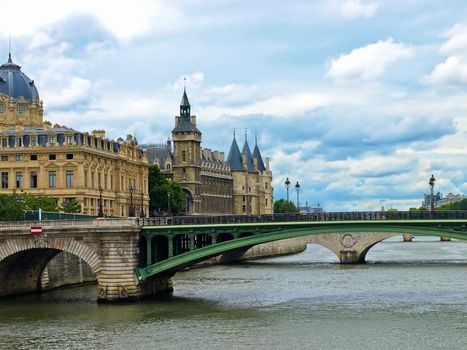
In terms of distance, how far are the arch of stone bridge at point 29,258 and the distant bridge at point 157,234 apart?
7 cm

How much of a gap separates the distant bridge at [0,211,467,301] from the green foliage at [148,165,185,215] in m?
76.7

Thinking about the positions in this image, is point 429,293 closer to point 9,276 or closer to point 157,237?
point 157,237

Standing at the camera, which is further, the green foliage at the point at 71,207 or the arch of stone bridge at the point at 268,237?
the green foliage at the point at 71,207

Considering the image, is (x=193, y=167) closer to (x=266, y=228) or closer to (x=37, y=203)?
(x=37, y=203)

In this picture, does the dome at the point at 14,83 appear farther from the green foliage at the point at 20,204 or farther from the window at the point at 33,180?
the green foliage at the point at 20,204

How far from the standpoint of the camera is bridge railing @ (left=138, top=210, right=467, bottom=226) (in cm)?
6122

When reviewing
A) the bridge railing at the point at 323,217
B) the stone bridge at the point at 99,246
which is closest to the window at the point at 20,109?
the stone bridge at the point at 99,246

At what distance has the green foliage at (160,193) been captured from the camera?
14462 cm

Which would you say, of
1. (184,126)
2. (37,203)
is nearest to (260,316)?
(37,203)

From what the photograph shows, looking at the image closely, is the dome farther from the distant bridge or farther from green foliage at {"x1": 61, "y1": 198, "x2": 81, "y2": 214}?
the distant bridge

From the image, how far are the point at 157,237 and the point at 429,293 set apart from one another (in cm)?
1920

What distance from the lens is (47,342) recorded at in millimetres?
Answer: 50188

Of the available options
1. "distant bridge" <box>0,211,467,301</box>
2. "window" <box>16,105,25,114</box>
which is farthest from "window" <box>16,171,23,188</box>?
"distant bridge" <box>0,211,467,301</box>

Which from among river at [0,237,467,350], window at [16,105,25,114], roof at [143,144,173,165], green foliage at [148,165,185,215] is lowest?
river at [0,237,467,350]
